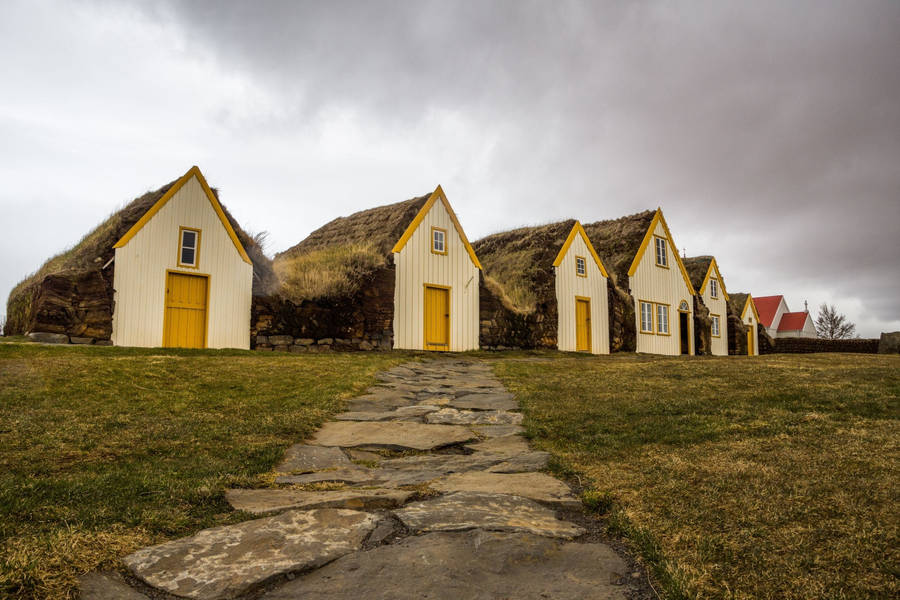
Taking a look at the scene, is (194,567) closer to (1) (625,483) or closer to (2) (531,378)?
(1) (625,483)

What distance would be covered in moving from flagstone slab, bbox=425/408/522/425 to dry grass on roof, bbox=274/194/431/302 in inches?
485

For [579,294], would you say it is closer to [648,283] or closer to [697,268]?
[648,283]

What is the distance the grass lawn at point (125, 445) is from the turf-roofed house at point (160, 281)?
4.65 m

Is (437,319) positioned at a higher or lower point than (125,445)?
higher

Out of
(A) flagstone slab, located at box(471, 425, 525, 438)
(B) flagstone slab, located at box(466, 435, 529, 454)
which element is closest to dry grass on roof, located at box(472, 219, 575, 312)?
(A) flagstone slab, located at box(471, 425, 525, 438)

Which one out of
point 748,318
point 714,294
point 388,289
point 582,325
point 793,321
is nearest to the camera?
point 388,289

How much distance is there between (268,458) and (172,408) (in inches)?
124

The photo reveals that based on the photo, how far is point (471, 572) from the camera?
315cm

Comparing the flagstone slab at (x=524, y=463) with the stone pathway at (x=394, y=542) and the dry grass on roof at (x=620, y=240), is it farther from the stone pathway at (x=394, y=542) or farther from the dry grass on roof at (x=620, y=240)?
the dry grass on roof at (x=620, y=240)

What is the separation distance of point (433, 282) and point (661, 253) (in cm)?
1410

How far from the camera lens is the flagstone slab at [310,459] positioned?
230 inches

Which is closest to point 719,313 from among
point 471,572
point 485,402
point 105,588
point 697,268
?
point 697,268

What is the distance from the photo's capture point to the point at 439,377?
1344 centimetres

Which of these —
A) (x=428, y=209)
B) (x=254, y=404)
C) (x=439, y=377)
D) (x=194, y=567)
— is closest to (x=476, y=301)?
(x=428, y=209)
